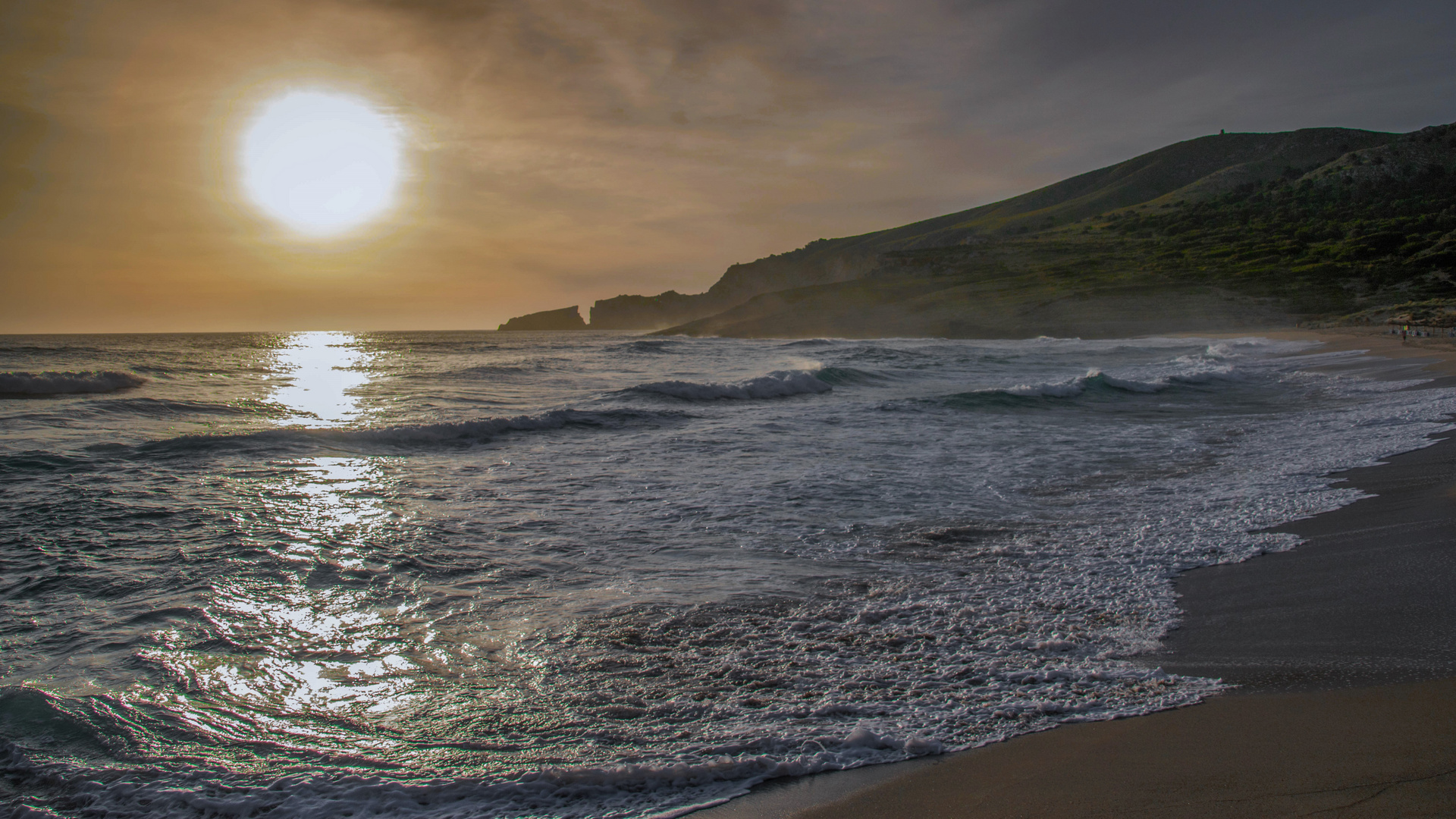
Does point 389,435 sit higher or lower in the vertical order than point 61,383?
lower

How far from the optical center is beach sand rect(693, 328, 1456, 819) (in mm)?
2264

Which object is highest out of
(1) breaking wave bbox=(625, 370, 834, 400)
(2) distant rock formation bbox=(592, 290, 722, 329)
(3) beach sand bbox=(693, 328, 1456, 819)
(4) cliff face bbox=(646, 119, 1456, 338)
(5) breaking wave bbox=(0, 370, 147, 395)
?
(2) distant rock formation bbox=(592, 290, 722, 329)

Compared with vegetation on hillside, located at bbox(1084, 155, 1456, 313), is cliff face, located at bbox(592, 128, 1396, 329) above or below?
above

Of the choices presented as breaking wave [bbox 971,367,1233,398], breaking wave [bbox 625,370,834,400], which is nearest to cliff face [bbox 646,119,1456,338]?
breaking wave [bbox 971,367,1233,398]

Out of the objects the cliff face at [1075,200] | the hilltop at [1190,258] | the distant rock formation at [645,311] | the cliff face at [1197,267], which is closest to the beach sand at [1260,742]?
the cliff face at [1197,267]

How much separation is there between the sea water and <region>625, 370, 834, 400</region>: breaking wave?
541 centimetres

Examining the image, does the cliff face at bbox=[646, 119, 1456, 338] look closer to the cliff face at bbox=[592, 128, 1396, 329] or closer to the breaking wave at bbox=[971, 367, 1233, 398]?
the cliff face at bbox=[592, 128, 1396, 329]

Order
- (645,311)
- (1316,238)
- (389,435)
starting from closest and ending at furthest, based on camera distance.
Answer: (389,435) < (1316,238) < (645,311)

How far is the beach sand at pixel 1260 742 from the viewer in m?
2.26

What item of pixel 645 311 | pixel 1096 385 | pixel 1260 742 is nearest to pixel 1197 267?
pixel 1096 385

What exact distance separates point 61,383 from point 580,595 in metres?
19.3

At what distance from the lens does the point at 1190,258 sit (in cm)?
5912

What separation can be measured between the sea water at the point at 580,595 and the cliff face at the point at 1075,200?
72.0m

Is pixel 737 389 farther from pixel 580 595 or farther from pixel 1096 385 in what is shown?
pixel 580 595
